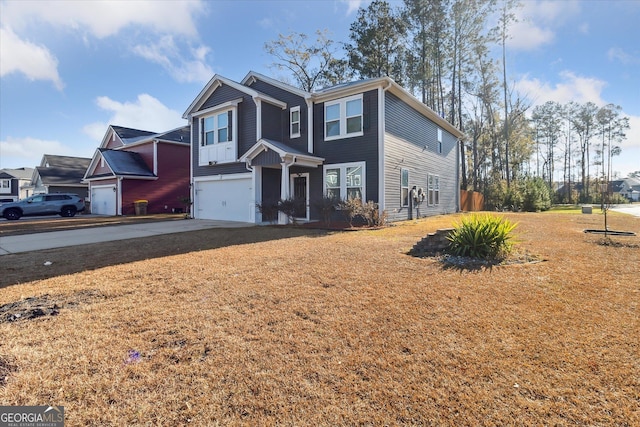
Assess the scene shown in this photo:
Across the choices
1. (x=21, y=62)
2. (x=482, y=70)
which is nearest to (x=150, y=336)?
(x=21, y=62)

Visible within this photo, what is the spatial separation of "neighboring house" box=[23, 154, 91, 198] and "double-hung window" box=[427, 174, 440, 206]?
29567 millimetres

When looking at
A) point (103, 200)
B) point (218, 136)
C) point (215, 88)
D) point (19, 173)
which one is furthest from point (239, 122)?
point (19, 173)

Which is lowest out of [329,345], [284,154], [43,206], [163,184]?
[329,345]

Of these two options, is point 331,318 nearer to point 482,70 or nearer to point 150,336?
point 150,336

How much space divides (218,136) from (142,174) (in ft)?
30.0

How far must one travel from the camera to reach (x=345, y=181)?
1348cm

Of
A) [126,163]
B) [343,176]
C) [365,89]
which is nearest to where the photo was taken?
[365,89]

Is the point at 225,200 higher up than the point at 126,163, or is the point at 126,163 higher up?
the point at 126,163

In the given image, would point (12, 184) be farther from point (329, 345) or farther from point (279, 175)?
point (329, 345)

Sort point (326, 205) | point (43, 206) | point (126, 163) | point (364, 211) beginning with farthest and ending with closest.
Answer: point (126, 163)
point (43, 206)
point (326, 205)
point (364, 211)

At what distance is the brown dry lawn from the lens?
2078 millimetres

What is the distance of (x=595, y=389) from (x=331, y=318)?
2220 millimetres

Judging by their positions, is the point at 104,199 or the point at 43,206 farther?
the point at 104,199

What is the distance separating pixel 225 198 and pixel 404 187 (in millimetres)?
9332
